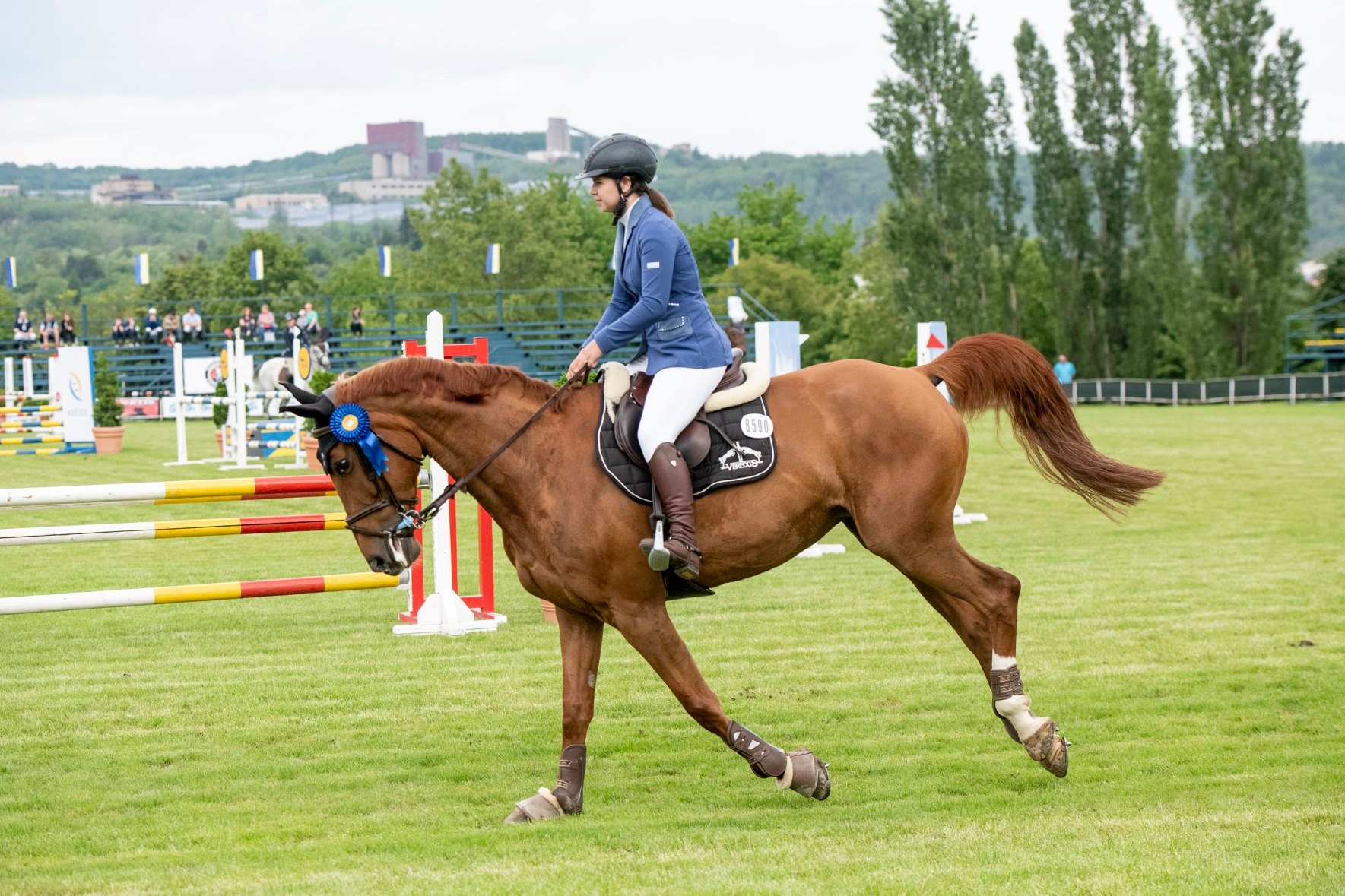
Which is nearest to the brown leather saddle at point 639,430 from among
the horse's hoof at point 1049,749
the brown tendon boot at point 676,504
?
the brown tendon boot at point 676,504

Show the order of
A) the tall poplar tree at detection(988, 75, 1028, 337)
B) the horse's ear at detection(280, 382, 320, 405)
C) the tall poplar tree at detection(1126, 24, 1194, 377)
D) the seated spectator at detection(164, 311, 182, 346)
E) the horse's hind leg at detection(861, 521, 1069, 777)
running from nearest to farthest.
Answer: the horse's ear at detection(280, 382, 320, 405)
the horse's hind leg at detection(861, 521, 1069, 777)
the seated spectator at detection(164, 311, 182, 346)
the tall poplar tree at detection(1126, 24, 1194, 377)
the tall poplar tree at detection(988, 75, 1028, 337)

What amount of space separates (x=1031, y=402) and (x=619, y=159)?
7.87 ft

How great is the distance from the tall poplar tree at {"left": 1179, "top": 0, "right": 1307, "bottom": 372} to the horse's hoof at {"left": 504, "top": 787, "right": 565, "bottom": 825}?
4602cm

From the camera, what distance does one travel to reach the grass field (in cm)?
492

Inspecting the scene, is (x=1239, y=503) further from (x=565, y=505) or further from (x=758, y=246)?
(x=758, y=246)

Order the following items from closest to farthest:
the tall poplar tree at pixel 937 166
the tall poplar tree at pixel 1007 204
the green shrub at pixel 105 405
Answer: the green shrub at pixel 105 405 < the tall poplar tree at pixel 937 166 < the tall poplar tree at pixel 1007 204

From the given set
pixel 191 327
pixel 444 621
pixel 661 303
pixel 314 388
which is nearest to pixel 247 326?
pixel 191 327

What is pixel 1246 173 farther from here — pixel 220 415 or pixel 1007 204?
pixel 220 415

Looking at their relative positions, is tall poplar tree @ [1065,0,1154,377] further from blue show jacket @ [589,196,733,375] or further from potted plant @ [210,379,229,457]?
blue show jacket @ [589,196,733,375]

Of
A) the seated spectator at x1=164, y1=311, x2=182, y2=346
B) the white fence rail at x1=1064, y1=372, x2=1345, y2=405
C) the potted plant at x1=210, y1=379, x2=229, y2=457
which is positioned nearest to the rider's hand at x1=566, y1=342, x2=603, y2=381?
the potted plant at x1=210, y1=379, x2=229, y2=457

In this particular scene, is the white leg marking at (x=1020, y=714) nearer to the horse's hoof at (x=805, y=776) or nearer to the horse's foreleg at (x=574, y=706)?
the horse's hoof at (x=805, y=776)

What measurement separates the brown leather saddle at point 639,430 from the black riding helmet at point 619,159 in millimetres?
859

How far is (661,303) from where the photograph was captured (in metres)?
5.76

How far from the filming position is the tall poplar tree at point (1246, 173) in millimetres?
45906
